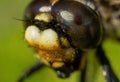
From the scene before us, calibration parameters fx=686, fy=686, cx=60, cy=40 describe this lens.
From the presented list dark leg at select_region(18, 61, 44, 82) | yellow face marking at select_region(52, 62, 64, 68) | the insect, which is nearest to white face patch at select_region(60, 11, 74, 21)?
the insect

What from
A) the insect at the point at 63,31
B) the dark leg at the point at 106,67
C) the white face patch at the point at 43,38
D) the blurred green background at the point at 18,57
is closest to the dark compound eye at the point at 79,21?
the insect at the point at 63,31

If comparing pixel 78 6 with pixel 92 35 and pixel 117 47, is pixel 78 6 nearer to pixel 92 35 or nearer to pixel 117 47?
pixel 92 35

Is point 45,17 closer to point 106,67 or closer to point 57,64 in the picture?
point 57,64

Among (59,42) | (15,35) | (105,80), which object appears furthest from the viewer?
(15,35)

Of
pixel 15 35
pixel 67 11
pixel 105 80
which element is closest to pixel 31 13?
pixel 67 11

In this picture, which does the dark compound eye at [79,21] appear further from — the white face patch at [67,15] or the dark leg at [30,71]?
the dark leg at [30,71]
